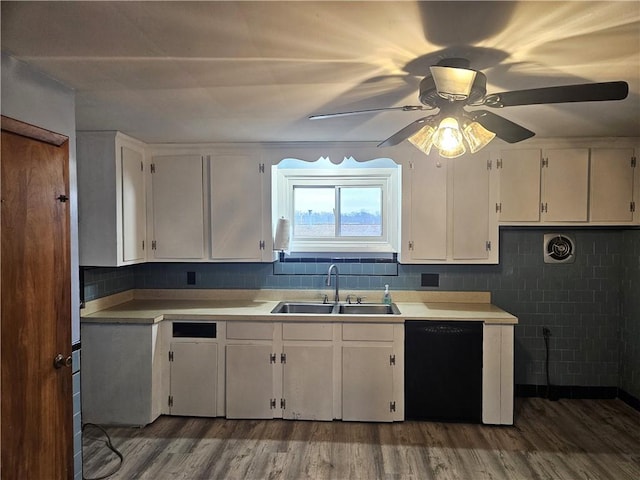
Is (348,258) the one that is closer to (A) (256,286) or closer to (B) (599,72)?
(A) (256,286)

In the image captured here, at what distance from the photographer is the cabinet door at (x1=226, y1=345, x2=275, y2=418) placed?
320 cm

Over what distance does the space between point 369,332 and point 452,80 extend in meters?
2.05

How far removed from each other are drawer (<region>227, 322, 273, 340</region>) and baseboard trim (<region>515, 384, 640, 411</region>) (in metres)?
2.27

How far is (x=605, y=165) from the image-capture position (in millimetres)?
3297

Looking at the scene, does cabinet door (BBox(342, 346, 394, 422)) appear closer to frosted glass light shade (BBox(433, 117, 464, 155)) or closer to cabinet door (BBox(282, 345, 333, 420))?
cabinet door (BBox(282, 345, 333, 420))

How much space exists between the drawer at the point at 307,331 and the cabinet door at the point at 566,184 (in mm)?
1976

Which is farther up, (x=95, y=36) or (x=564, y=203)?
(x=95, y=36)

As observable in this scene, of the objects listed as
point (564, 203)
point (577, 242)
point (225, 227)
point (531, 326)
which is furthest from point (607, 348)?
point (225, 227)

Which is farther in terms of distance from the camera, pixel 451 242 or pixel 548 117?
pixel 451 242

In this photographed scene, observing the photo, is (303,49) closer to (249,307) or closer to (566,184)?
(249,307)

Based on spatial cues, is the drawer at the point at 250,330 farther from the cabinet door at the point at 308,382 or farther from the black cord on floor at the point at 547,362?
the black cord on floor at the point at 547,362

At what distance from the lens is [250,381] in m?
3.21

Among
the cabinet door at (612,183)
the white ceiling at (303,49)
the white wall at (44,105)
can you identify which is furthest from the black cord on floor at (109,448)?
the cabinet door at (612,183)

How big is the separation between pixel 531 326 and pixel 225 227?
9.22 feet
